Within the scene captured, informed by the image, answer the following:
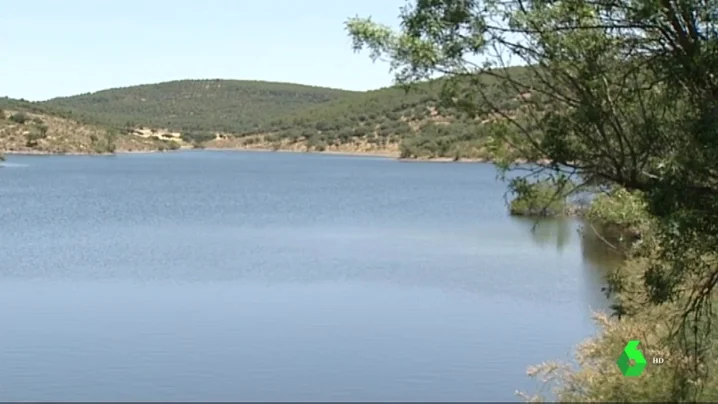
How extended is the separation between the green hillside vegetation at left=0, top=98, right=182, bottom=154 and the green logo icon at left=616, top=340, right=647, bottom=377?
9239 cm

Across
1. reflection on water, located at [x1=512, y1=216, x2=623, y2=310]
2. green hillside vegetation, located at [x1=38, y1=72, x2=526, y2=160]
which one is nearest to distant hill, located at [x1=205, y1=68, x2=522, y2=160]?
green hillside vegetation, located at [x1=38, y1=72, x2=526, y2=160]

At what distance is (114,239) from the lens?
29.7m

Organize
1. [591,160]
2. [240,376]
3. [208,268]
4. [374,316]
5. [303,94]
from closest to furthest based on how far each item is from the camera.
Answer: [591,160] < [240,376] < [374,316] < [208,268] < [303,94]

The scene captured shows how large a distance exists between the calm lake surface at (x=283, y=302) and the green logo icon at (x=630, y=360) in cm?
175

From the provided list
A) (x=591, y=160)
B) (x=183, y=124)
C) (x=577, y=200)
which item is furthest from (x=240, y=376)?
(x=183, y=124)

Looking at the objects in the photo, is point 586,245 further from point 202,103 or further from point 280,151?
point 202,103

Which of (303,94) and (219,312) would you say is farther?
(303,94)

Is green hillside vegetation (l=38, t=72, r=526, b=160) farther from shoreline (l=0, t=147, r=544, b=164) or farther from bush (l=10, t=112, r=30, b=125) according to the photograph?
bush (l=10, t=112, r=30, b=125)

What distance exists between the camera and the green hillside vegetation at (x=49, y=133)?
99.2m

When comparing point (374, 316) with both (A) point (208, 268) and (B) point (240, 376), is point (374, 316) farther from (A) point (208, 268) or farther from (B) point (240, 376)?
(A) point (208, 268)

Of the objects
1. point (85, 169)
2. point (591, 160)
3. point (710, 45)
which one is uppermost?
point (710, 45)

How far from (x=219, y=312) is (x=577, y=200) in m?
19.5

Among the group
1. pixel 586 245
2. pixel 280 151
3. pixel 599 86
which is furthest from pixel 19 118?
pixel 599 86

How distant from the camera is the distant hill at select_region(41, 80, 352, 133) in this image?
147950mm
